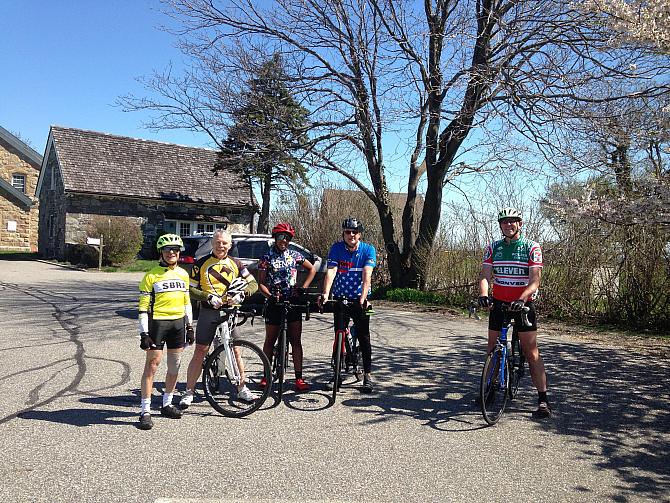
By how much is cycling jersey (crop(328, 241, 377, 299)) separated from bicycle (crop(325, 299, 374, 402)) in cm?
13

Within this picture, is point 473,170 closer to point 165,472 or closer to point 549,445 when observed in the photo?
point 549,445

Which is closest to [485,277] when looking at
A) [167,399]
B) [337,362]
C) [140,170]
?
[337,362]

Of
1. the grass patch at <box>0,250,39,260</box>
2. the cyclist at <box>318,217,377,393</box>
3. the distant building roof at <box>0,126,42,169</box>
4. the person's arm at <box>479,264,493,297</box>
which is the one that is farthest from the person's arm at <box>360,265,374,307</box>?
the distant building roof at <box>0,126,42,169</box>

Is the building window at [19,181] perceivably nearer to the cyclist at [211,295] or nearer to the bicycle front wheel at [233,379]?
the cyclist at [211,295]

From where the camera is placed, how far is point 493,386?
5.79m

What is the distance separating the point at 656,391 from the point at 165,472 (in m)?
5.80

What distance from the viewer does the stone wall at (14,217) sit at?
37.7 metres

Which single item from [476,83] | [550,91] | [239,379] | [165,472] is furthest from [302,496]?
[550,91]

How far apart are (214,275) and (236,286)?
0.82 feet

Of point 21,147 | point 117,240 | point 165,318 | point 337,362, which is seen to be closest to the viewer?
point 165,318

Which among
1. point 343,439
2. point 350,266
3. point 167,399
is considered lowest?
point 343,439

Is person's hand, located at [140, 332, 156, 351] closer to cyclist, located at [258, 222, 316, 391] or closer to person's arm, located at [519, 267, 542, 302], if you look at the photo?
cyclist, located at [258, 222, 316, 391]

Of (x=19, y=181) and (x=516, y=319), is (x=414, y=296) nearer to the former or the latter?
(x=516, y=319)

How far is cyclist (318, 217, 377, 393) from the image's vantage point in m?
6.46
